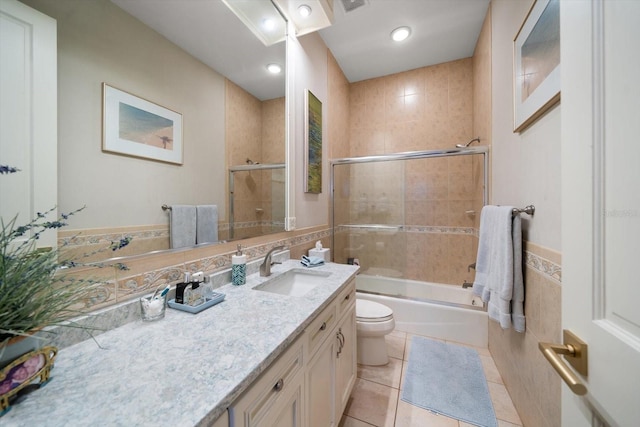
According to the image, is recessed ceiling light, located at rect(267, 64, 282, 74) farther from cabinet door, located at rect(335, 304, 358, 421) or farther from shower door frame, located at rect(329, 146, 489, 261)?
cabinet door, located at rect(335, 304, 358, 421)

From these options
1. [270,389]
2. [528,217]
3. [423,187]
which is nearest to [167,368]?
[270,389]

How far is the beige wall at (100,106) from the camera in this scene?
684 millimetres

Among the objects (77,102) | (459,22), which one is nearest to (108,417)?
(77,102)

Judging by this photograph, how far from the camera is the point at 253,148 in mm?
1417

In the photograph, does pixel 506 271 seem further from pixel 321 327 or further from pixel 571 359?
pixel 321 327

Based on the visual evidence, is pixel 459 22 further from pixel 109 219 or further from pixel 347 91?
pixel 109 219

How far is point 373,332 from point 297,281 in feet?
2.33

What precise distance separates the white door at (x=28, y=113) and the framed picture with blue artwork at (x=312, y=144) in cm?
141

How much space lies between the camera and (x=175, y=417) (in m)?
0.43

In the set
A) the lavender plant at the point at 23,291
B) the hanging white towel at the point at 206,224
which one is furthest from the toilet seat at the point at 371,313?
the lavender plant at the point at 23,291

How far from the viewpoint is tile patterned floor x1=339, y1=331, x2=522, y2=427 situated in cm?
130

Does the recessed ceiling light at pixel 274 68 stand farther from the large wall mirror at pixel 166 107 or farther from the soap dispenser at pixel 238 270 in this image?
the soap dispenser at pixel 238 270

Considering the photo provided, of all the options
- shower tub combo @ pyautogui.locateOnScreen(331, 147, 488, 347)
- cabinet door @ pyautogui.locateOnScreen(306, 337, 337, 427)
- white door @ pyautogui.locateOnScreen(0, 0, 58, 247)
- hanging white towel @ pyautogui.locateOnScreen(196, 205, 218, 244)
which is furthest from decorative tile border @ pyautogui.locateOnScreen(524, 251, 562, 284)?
white door @ pyautogui.locateOnScreen(0, 0, 58, 247)

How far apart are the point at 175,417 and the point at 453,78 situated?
3.37m
